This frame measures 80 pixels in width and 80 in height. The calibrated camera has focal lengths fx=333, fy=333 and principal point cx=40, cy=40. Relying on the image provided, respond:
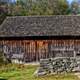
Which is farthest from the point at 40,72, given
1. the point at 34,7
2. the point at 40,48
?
the point at 34,7

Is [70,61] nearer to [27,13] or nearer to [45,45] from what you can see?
[45,45]

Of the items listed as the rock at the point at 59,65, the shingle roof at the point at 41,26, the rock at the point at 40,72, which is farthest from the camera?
the shingle roof at the point at 41,26

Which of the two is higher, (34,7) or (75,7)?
(34,7)

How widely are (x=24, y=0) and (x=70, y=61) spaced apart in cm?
6211

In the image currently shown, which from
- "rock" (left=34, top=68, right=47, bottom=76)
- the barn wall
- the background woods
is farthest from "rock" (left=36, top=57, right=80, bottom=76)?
the background woods

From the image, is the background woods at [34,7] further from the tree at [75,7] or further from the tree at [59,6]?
the tree at [75,7]

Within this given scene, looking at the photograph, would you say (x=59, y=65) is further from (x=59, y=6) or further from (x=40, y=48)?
(x=59, y=6)

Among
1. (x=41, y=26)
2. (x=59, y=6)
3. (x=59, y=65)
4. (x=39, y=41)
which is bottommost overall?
(x=59, y=6)

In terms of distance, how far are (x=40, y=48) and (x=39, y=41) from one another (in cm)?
74

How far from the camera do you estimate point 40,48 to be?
115 ft

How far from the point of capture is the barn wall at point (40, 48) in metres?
34.5

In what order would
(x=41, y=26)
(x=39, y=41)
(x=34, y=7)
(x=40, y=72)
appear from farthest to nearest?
(x=34, y=7)
(x=41, y=26)
(x=39, y=41)
(x=40, y=72)

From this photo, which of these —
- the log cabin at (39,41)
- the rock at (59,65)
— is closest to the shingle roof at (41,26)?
the log cabin at (39,41)

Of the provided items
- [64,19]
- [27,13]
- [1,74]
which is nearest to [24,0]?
[27,13]
